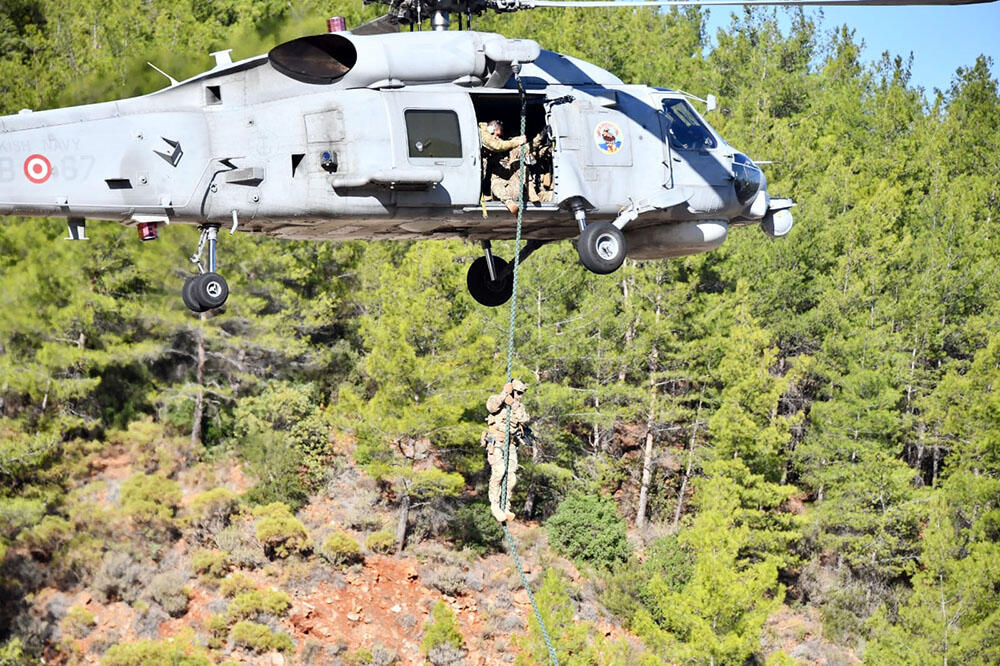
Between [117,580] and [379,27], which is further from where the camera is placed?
[117,580]

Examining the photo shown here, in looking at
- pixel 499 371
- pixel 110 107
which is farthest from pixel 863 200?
pixel 110 107

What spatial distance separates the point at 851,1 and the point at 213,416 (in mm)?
29943

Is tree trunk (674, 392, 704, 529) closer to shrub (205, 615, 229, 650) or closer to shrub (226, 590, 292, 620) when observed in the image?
shrub (226, 590, 292, 620)

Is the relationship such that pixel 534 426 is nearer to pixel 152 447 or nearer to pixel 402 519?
pixel 402 519

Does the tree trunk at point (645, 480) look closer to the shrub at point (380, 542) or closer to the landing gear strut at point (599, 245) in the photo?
the shrub at point (380, 542)

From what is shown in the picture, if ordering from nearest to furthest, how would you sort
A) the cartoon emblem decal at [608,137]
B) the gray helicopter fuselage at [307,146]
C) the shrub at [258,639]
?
the gray helicopter fuselage at [307,146]
the cartoon emblem decal at [608,137]
the shrub at [258,639]

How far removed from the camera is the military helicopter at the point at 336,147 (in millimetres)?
13258

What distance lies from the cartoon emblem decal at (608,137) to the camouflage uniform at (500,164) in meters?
0.88

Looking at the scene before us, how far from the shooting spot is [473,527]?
37.8m

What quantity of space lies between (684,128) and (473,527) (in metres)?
23.6

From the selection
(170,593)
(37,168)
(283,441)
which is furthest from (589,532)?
(37,168)

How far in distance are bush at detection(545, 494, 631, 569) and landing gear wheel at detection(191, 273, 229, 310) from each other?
25.9 metres

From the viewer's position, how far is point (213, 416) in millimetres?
40000

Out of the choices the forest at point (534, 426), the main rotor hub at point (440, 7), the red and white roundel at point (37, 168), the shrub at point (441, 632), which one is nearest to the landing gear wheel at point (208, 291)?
the red and white roundel at point (37, 168)
